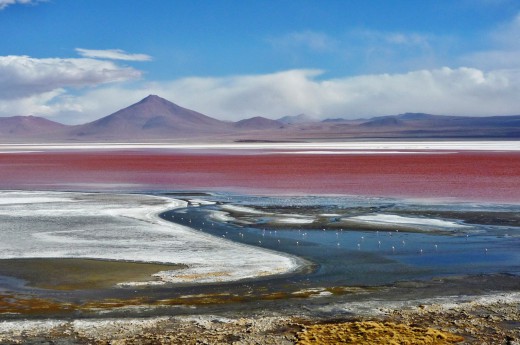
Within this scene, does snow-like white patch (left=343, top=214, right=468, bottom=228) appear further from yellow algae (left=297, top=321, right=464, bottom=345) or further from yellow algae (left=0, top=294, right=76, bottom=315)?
yellow algae (left=0, top=294, right=76, bottom=315)

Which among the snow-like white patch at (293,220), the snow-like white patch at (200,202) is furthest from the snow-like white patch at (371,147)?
the snow-like white patch at (293,220)

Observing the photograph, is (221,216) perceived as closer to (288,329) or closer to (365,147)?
(288,329)

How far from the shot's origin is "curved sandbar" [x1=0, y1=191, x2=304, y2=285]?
12117 millimetres

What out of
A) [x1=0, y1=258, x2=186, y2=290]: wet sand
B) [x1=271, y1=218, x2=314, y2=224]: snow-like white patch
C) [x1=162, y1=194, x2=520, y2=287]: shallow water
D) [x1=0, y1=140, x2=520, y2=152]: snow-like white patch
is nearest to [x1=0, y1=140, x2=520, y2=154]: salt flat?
[x1=0, y1=140, x2=520, y2=152]: snow-like white patch

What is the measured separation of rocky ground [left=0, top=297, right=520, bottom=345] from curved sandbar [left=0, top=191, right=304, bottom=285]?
2.56 metres

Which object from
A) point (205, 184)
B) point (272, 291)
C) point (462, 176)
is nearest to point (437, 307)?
point (272, 291)

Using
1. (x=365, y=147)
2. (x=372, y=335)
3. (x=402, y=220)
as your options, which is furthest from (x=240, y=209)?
(x=365, y=147)

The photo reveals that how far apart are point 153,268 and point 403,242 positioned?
593 cm

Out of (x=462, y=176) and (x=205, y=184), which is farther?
(x=462, y=176)

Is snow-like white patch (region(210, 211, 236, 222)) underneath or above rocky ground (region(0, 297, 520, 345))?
above

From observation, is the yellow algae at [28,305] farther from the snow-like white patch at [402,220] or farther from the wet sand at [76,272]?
the snow-like white patch at [402,220]

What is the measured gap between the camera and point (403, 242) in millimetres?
14844

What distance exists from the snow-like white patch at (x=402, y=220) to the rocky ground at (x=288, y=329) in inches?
327

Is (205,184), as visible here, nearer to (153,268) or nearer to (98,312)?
(153,268)
